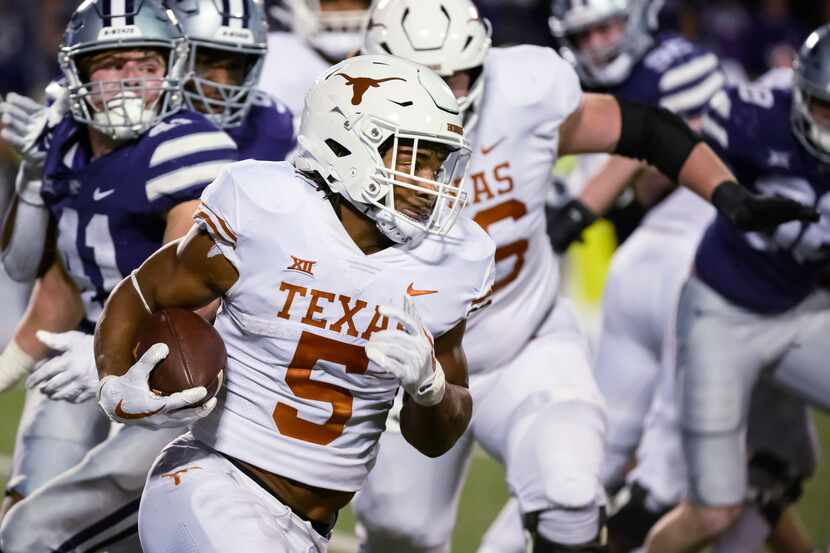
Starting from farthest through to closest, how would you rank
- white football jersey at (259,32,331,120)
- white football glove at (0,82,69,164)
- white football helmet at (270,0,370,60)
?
white football helmet at (270,0,370,60)
white football jersey at (259,32,331,120)
white football glove at (0,82,69,164)

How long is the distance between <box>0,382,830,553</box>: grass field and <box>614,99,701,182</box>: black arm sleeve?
157cm

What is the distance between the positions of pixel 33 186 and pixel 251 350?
1028mm

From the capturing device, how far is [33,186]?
11.7 feet

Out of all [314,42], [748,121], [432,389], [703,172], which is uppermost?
[432,389]

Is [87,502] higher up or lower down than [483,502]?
higher up

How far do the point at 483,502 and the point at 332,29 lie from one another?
5.88 feet

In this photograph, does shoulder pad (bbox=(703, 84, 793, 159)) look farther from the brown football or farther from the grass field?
the brown football

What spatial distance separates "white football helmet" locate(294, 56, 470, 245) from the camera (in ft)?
8.95

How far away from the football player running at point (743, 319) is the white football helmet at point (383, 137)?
161 centimetres

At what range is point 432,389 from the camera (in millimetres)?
2660

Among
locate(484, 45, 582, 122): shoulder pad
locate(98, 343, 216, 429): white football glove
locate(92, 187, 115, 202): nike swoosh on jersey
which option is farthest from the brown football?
locate(484, 45, 582, 122): shoulder pad

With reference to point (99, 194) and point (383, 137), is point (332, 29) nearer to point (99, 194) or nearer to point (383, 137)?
point (99, 194)

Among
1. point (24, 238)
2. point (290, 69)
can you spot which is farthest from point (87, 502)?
point (290, 69)

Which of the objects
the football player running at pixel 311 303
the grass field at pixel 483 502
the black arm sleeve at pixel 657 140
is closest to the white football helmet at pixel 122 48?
the football player running at pixel 311 303
